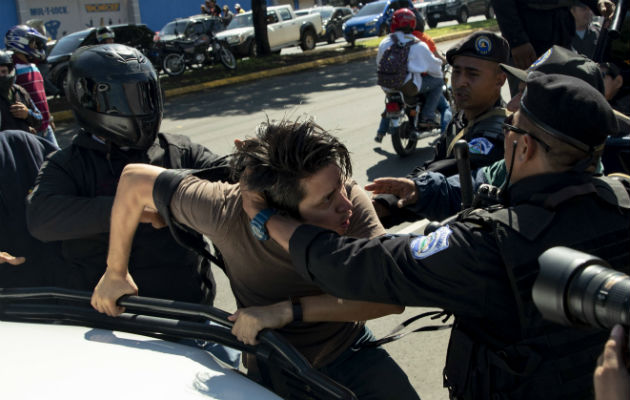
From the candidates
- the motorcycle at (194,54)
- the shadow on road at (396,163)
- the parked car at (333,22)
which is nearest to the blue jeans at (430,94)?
the shadow on road at (396,163)

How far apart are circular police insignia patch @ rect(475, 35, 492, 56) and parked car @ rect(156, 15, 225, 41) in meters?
16.2

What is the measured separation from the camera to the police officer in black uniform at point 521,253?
1572 mm

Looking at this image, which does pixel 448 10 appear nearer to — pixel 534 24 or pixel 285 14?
pixel 285 14

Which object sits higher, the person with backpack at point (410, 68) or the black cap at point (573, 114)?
the black cap at point (573, 114)

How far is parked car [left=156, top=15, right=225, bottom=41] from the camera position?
19245mm

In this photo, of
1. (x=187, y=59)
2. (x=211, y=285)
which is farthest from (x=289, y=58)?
(x=211, y=285)

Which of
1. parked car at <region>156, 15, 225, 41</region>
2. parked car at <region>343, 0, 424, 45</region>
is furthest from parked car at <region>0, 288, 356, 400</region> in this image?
parked car at <region>343, 0, 424, 45</region>

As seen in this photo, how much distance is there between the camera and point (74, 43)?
1650cm

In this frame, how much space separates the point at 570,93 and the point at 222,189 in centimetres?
106

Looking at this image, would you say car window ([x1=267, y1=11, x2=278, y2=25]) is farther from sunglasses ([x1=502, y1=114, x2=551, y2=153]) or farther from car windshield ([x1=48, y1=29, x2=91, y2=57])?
sunglasses ([x1=502, y1=114, x2=551, y2=153])

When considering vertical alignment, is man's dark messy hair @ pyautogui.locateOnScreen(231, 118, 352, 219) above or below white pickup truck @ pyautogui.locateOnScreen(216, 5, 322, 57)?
above

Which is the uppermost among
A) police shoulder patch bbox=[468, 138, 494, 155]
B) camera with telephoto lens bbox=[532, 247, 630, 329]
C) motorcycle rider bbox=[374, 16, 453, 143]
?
camera with telephoto lens bbox=[532, 247, 630, 329]

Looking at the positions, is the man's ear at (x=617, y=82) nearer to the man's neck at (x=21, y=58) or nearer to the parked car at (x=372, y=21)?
the man's neck at (x=21, y=58)

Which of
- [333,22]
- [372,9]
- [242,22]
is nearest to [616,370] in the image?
[242,22]
